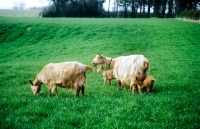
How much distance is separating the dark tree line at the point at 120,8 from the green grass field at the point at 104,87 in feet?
162

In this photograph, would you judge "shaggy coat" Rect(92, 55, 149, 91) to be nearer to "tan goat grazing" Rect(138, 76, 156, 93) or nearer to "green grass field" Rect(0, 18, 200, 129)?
"tan goat grazing" Rect(138, 76, 156, 93)

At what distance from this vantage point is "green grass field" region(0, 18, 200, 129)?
7.56 m

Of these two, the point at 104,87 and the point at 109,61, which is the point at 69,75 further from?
the point at 109,61

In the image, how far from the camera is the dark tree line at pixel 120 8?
87812 millimetres

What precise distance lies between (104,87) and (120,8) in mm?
91758

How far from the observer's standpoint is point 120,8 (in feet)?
331

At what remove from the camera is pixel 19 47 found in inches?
1293

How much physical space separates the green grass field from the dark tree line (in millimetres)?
49365

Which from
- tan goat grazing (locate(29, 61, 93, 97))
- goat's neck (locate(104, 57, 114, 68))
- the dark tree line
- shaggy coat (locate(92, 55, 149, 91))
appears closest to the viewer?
tan goat grazing (locate(29, 61, 93, 97))

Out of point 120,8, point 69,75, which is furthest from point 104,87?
point 120,8

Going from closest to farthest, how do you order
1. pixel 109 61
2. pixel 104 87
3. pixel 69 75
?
1. pixel 69 75
2. pixel 104 87
3. pixel 109 61

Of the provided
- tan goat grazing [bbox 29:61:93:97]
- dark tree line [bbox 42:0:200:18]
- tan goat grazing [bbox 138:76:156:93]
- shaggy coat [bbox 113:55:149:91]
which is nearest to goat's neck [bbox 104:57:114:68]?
shaggy coat [bbox 113:55:149:91]

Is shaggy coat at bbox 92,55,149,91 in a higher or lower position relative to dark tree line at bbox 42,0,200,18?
lower

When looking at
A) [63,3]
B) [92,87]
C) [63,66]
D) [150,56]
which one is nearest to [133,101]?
[63,66]
